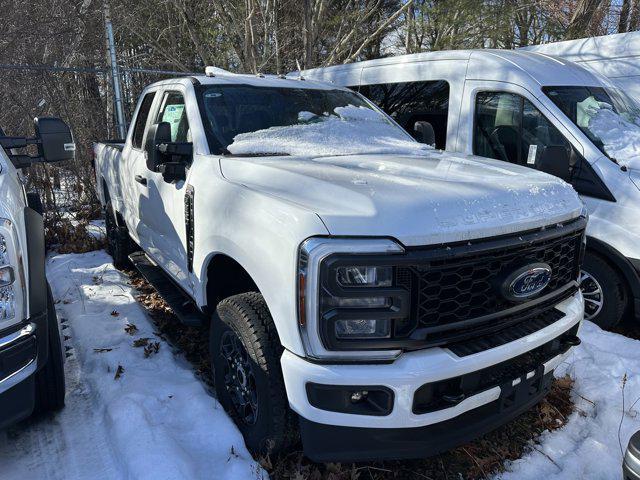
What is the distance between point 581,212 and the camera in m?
2.63

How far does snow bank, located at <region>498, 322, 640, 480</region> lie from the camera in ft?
8.32

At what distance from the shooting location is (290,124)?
3.42 m

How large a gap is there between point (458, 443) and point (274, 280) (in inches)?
40.9

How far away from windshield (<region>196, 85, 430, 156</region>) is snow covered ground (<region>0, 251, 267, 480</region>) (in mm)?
1518

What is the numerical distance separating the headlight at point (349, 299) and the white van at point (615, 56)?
5172mm

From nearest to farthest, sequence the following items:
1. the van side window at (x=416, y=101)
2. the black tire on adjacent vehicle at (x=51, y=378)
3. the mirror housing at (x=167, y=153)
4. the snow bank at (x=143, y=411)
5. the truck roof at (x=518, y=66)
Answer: the snow bank at (x=143, y=411) < the black tire on adjacent vehicle at (x=51, y=378) < the mirror housing at (x=167, y=153) < the truck roof at (x=518, y=66) < the van side window at (x=416, y=101)

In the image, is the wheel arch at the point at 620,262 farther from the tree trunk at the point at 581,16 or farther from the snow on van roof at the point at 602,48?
the tree trunk at the point at 581,16

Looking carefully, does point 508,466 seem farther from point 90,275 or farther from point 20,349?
point 90,275

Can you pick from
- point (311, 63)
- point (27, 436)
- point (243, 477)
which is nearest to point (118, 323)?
point (27, 436)

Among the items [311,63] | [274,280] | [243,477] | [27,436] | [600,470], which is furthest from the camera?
Answer: [311,63]

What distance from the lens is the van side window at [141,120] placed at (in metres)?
4.41

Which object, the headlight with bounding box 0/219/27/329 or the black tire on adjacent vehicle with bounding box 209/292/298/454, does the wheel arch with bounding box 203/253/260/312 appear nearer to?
the black tire on adjacent vehicle with bounding box 209/292/298/454

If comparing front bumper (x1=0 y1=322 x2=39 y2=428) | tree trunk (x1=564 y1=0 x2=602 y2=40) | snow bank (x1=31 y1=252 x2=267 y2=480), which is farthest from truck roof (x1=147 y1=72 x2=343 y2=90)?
tree trunk (x1=564 y1=0 x2=602 y2=40)

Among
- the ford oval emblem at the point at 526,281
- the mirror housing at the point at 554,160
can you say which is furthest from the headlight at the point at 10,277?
the mirror housing at the point at 554,160
